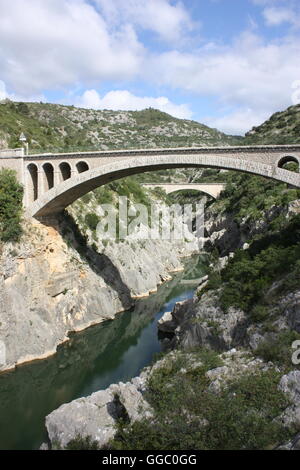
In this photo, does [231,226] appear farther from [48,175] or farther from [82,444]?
[82,444]

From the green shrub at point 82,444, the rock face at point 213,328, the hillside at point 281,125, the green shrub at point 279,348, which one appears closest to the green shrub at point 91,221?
the rock face at point 213,328

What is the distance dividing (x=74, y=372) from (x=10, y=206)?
431 inches

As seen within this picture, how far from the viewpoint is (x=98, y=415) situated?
12.1m

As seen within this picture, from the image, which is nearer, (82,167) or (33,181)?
(82,167)

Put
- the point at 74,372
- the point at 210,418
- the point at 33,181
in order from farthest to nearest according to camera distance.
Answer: the point at 33,181 → the point at 74,372 → the point at 210,418

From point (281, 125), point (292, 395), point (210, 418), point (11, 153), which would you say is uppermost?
point (281, 125)

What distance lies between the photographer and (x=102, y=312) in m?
27.6

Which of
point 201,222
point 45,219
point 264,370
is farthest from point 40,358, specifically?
point 201,222

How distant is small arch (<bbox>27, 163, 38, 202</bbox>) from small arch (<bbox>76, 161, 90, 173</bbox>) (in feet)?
11.6

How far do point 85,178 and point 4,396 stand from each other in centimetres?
1307

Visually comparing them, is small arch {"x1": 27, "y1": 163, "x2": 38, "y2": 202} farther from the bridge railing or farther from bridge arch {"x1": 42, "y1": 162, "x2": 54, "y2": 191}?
the bridge railing

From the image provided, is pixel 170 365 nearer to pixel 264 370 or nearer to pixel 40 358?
pixel 264 370

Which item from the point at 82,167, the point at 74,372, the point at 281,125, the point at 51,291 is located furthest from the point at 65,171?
the point at 281,125

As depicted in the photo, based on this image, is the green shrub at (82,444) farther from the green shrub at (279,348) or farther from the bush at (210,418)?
the green shrub at (279,348)
